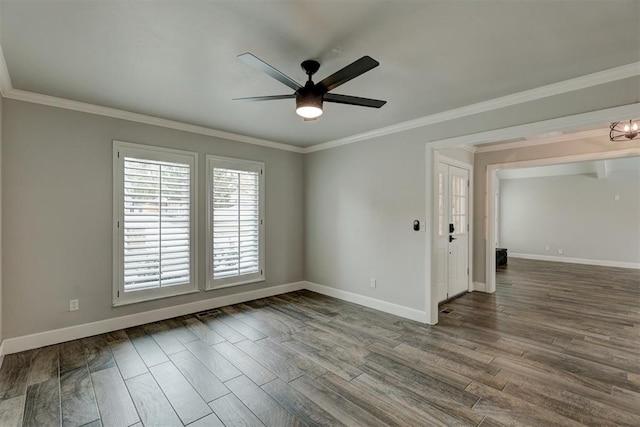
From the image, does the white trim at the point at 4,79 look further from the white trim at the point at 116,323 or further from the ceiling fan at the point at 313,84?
the white trim at the point at 116,323

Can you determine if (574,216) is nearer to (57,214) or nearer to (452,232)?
(452,232)

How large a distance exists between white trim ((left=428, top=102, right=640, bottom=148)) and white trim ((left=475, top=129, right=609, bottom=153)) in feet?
7.19

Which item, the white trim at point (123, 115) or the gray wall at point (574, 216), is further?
the gray wall at point (574, 216)

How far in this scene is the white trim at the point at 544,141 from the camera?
14.8 feet

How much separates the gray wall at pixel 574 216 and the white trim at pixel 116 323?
8338mm

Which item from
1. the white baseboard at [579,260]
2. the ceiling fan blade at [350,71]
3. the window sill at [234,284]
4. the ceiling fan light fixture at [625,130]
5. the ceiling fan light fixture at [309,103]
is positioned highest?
the ceiling fan light fixture at [625,130]

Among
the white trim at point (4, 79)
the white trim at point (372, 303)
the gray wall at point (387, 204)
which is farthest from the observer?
the white trim at point (372, 303)

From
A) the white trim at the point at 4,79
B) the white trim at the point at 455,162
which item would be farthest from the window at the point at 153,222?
the white trim at the point at 455,162

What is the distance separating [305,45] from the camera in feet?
7.00

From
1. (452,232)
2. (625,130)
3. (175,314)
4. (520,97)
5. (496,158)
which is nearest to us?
(520,97)

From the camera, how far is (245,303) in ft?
15.0

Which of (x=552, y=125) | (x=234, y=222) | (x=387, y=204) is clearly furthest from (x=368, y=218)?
(x=552, y=125)

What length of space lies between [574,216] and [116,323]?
35.1 ft

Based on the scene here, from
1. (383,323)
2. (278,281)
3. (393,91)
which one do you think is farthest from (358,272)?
(393,91)
